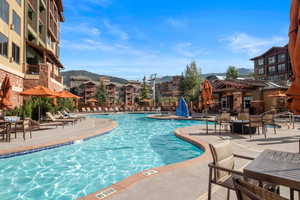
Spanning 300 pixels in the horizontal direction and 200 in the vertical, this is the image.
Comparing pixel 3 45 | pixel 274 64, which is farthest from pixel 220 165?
pixel 274 64

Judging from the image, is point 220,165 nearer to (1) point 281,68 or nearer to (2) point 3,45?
(2) point 3,45

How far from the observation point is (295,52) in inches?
76.9

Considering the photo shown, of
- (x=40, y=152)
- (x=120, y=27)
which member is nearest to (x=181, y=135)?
(x=40, y=152)

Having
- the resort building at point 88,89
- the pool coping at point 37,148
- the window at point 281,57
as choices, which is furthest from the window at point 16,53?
the window at point 281,57

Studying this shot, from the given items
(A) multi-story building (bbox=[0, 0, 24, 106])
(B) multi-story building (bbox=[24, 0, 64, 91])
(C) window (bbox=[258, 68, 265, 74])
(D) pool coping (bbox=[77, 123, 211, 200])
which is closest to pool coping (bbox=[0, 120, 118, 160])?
(D) pool coping (bbox=[77, 123, 211, 200])

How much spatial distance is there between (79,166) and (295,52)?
19.3 feet

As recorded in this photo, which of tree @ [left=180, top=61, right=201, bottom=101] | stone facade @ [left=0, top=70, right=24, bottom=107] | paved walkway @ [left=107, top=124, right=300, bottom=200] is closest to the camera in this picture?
paved walkway @ [left=107, top=124, right=300, bottom=200]

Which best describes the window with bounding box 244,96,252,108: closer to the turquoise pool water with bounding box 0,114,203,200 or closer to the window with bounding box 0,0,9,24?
the turquoise pool water with bounding box 0,114,203,200

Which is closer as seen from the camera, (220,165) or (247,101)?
(220,165)

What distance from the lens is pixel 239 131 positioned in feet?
27.8

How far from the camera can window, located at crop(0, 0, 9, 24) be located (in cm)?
1232

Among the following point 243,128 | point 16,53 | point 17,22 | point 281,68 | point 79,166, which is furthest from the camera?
point 281,68

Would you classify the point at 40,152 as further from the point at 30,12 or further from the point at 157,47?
the point at 157,47

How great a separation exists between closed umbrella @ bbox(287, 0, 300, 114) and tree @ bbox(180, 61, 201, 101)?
3018 cm
